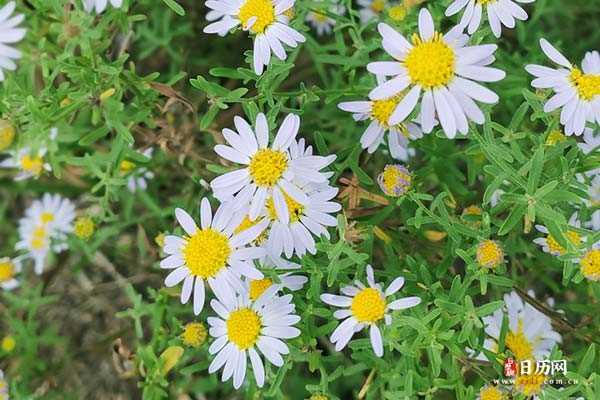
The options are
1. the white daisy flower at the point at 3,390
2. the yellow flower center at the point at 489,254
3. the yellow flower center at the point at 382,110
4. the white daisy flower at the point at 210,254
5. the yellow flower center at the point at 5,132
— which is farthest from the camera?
the white daisy flower at the point at 3,390

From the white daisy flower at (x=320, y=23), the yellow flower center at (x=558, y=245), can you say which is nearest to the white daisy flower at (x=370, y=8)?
the white daisy flower at (x=320, y=23)

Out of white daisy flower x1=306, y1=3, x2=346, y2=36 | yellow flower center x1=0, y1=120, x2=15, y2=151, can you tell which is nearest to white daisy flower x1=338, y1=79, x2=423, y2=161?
white daisy flower x1=306, y1=3, x2=346, y2=36

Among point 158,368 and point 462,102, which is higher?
point 462,102

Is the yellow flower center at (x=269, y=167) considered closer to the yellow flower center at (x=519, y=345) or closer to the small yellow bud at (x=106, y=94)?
the small yellow bud at (x=106, y=94)

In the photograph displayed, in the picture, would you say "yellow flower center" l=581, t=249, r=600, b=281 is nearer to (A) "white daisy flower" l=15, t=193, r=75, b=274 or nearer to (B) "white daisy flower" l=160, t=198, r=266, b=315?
(B) "white daisy flower" l=160, t=198, r=266, b=315

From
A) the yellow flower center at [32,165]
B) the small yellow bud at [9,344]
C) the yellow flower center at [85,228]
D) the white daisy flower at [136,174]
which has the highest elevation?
the white daisy flower at [136,174]

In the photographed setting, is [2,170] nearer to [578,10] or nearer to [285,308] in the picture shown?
[285,308]

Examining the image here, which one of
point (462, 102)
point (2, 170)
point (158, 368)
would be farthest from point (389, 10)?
point (2, 170)
